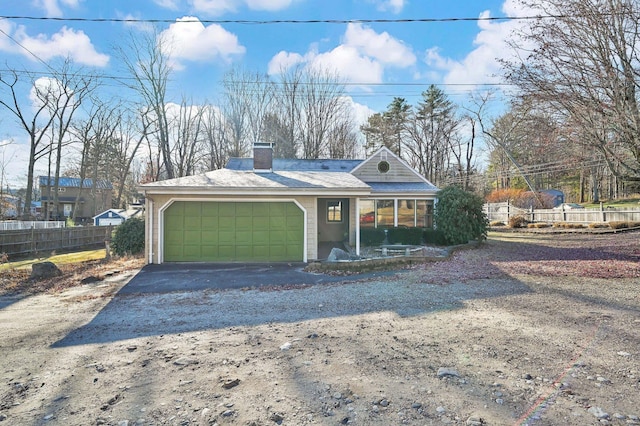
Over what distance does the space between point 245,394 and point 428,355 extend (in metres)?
1.98

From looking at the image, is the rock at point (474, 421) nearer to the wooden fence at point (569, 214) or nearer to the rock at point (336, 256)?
the rock at point (336, 256)

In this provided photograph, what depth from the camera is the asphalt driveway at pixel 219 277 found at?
818 centimetres

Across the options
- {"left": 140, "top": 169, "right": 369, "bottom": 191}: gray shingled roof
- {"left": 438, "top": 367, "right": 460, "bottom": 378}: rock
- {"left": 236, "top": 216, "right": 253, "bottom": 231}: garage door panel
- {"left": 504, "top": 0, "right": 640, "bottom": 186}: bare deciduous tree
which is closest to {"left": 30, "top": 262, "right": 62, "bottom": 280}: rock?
{"left": 140, "top": 169, "right": 369, "bottom": 191}: gray shingled roof

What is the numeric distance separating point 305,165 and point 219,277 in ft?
35.5

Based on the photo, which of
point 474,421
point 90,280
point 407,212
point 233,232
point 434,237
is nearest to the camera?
point 474,421

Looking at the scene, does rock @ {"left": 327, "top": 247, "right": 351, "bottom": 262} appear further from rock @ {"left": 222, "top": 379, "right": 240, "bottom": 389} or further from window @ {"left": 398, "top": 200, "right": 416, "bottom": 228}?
rock @ {"left": 222, "top": 379, "right": 240, "bottom": 389}

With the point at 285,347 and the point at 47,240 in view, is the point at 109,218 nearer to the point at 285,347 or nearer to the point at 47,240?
the point at 47,240

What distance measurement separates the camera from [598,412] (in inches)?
104

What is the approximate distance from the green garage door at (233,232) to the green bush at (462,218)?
6.13 m

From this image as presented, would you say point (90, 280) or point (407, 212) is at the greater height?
point (407, 212)

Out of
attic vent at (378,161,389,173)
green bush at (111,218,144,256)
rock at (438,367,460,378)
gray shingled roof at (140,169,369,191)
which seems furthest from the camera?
attic vent at (378,161,389,173)

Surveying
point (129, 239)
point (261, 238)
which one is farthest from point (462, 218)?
Answer: point (129, 239)

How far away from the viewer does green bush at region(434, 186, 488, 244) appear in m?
13.9

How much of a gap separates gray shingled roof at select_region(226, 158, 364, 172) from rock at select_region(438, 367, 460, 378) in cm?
1538
